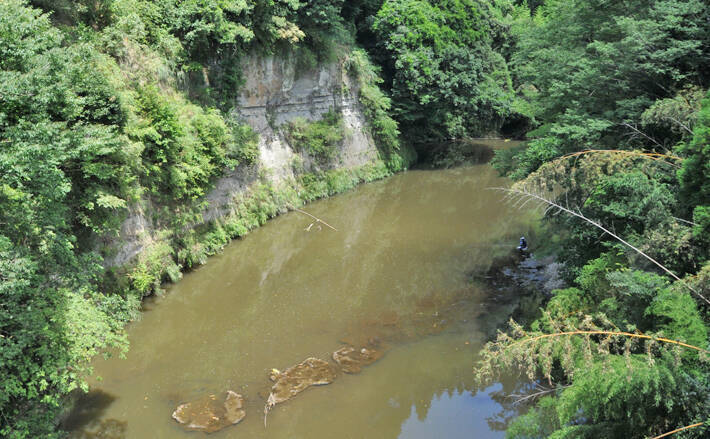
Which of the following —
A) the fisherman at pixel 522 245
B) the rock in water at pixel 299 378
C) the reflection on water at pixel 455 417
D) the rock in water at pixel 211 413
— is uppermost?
the fisherman at pixel 522 245

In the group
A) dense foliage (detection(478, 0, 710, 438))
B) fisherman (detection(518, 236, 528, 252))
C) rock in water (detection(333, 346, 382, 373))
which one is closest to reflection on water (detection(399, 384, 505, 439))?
dense foliage (detection(478, 0, 710, 438))

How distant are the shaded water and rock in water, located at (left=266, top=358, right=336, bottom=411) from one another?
0.19 m

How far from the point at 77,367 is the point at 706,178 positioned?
1072 cm

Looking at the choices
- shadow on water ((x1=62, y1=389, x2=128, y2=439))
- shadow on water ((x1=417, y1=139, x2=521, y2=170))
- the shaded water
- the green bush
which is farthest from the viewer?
shadow on water ((x1=417, y1=139, x2=521, y2=170))

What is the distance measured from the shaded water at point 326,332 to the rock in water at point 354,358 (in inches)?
8.6

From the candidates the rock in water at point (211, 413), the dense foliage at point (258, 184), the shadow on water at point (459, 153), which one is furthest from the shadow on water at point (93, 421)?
the shadow on water at point (459, 153)

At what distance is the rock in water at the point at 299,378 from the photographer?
33.0 feet

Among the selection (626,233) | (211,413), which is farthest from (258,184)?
(626,233)

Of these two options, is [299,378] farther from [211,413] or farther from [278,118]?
[278,118]

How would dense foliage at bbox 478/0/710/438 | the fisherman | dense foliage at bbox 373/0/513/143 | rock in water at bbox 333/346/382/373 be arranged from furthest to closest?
dense foliage at bbox 373/0/513/143 → the fisherman → rock in water at bbox 333/346/382/373 → dense foliage at bbox 478/0/710/438

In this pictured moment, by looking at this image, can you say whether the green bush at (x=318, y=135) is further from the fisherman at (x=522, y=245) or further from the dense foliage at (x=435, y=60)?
the fisherman at (x=522, y=245)

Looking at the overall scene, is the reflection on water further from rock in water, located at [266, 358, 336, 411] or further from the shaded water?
rock in water, located at [266, 358, 336, 411]

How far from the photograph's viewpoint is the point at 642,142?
10.8 meters

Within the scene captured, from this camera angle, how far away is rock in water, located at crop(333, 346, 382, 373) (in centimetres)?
1093
